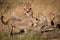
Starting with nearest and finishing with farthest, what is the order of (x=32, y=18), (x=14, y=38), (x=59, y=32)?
(x=14, y=38), (x=59, y=32), (x=32, y=18)

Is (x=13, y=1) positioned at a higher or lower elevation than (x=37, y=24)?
higher

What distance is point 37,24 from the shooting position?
16.2 feet

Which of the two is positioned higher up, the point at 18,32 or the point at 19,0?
the point at 19,0

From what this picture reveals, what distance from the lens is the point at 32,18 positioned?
5.07 meters

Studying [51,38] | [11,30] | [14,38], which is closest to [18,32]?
[11,30]

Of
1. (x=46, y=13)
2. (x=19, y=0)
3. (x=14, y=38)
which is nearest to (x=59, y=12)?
(x=46, y=13)

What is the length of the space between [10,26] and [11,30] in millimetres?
143

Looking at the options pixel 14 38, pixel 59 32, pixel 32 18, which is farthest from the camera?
pixel 32 18

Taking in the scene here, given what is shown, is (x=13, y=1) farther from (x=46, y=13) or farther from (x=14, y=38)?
(x=14, y=38)

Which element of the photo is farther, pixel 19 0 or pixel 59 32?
pixel 19 0

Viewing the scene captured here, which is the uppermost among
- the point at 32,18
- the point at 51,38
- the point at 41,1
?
the point at 41,1

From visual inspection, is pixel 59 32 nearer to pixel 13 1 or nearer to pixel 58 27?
pixel 58 27

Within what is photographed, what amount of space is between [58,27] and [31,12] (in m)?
0.74

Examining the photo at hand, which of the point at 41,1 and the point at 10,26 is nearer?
the point at 10,26
